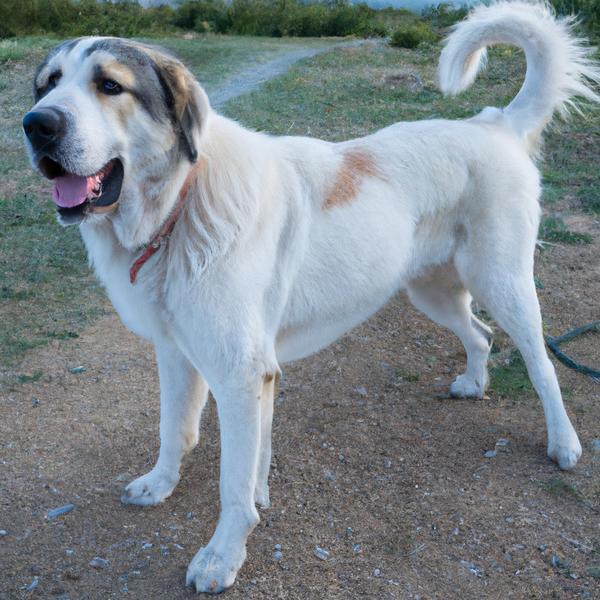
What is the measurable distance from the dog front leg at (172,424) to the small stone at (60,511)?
0.65 ft

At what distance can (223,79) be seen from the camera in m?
11.0

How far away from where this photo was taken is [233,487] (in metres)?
2.71

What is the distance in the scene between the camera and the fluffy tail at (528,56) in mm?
3475

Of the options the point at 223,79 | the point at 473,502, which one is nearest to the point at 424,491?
the point at 473,502

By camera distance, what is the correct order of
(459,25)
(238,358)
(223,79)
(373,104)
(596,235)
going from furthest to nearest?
(223,79) → (373,104) → (596,235) → (459,25) → (238,358)

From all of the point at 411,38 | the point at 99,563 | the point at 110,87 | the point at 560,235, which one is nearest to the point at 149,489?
the point at 99,563

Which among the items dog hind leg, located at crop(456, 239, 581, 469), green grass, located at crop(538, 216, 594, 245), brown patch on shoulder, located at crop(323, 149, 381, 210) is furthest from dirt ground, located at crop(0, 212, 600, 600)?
green grass, located at crop(538, 216, 594, 245)

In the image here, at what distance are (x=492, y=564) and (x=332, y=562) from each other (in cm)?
56

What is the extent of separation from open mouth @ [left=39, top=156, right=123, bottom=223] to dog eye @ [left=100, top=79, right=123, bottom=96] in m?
0.20

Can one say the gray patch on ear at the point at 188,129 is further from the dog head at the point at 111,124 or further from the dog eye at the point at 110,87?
the dog eye at the point at 110,87

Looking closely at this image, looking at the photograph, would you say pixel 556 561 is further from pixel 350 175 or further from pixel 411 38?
pixel 411 38

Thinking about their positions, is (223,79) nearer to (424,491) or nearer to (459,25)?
(459,25)

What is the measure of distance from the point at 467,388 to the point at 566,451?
663 mm

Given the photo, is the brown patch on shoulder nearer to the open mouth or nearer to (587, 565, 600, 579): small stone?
the open mouth
